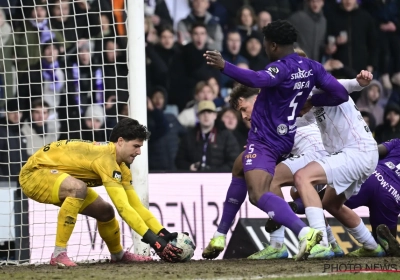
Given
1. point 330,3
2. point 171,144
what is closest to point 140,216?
point 171,144

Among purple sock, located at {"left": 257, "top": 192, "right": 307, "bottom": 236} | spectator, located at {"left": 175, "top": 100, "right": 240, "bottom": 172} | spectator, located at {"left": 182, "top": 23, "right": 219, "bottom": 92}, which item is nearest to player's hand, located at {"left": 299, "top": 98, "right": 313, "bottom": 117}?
purple sock, located at {"left": 257, "top": 192, "right": 307, "bottom": 236}

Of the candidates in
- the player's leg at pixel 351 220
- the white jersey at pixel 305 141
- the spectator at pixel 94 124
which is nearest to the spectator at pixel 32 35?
the spectator at pixel 94 124

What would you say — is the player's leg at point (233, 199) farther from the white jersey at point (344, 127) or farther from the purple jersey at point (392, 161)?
the purple jersey at point (392, 161)

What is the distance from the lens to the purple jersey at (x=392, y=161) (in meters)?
8.56

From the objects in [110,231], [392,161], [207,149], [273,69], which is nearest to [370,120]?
[207,149]

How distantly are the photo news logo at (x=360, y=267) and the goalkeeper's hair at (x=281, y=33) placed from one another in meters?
1.87

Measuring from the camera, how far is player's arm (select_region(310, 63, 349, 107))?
7375 millimetres

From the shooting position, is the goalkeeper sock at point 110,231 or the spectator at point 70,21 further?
the spectator at point 70,21

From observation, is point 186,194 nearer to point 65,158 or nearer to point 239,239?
point 239,239

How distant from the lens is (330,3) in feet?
41.9

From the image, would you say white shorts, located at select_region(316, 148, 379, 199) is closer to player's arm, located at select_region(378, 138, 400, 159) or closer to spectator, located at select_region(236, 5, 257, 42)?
player's arm, located at select_region(378, 138, 400, 159)

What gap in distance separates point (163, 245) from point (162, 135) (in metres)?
4.73

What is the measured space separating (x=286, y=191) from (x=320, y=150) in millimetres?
A: 2114

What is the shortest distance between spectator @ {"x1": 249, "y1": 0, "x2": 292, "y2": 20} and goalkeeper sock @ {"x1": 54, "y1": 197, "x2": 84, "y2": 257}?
19.8ft
